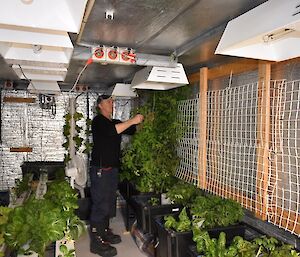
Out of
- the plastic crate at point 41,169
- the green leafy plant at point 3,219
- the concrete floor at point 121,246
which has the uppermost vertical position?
the green leafy plant at point 3,219

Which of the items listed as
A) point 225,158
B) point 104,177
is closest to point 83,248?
point 104,177

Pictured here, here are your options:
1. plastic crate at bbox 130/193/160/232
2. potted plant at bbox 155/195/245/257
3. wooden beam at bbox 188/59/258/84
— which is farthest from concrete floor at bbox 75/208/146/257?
wooden beam at bbox 188/59/258/84

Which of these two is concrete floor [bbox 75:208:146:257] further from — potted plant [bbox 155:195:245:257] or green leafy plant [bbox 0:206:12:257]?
green leafy plant [bbox 0:206:12:257]

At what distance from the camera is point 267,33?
1064 mm

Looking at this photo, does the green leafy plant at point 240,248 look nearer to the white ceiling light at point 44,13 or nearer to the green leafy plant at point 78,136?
the white ceiling light at point 44,13

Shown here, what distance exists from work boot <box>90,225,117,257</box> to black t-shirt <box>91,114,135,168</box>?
28.7 inches

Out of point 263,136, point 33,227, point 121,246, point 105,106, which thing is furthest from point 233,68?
point 121,246

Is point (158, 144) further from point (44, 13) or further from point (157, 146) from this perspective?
point (44, 13)

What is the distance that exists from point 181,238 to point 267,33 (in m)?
1.41

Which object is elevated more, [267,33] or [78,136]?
[267,33]

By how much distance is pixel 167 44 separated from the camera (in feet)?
7.07

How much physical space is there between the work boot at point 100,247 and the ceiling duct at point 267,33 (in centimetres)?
232

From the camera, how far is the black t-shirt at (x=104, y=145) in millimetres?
2961

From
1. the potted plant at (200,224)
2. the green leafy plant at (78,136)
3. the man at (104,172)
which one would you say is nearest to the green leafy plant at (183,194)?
the potted plant at (200,224)
